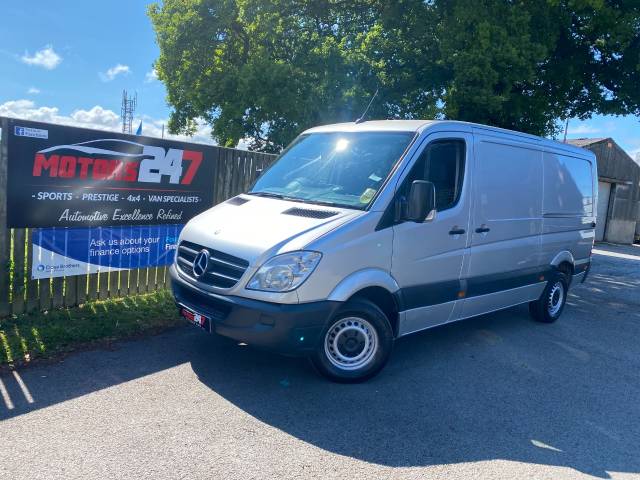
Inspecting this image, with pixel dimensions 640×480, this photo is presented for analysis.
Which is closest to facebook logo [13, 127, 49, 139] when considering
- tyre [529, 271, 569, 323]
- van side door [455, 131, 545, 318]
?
van side door [455, 131, 545, 318]

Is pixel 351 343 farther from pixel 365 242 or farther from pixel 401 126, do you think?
pixel 401 126

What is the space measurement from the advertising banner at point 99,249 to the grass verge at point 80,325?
0.46 metres

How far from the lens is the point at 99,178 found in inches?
244

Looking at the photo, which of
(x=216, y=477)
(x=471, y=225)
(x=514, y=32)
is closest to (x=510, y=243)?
(x=471, y=225)

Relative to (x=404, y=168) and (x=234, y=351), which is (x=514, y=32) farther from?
(x=234, y=351)

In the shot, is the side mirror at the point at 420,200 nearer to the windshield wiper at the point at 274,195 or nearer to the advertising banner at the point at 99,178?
the windshield wiper at the point at 274,195

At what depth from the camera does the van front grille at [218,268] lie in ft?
14.1

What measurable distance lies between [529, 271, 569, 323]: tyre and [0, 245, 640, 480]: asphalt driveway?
4.20 feet

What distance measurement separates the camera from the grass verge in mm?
4969

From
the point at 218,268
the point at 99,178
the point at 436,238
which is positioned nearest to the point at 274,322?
the point at 218,268

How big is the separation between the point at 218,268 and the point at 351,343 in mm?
1341

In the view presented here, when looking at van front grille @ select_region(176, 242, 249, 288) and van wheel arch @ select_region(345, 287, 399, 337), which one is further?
van wheel arch @ select_region(345, 287, 399, 337)

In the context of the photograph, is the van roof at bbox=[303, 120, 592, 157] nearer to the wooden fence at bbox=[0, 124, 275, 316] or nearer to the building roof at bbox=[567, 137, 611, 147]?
the wooden fence at bbox=[0, 124, 275, 316]

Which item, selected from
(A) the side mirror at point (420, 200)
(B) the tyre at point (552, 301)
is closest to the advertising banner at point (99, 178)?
(A) the side mirror at point (420, 200)
